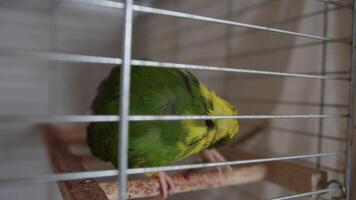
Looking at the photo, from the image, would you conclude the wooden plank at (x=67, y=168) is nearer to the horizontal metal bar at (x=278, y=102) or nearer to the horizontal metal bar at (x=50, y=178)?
the horizontal metal bar at (x=50, y=178)

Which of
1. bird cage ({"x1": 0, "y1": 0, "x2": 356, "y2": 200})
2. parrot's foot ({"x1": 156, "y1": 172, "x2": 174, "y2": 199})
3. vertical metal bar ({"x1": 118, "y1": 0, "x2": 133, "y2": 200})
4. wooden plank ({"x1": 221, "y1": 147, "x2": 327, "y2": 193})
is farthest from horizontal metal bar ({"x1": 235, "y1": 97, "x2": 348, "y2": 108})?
vertical metal bar ({"x1": 118, "y1": 0, "x2": 133, "y2": 200})

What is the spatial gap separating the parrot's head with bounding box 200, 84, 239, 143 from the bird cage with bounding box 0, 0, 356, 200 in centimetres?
6

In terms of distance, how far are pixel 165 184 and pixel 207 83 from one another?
0.46 metres

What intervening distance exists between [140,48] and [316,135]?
0.81m

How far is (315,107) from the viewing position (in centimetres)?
59

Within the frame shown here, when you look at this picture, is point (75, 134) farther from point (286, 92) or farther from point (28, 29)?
point (286, 92)

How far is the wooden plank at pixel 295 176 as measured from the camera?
1.76 ft

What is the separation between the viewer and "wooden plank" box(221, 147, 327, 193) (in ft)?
1.76

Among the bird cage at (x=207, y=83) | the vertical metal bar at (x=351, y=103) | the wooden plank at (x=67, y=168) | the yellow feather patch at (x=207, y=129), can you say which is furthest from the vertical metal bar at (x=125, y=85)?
the vertical metal bar at (x=351, y=103)

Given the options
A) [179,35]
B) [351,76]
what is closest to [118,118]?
[351,76]

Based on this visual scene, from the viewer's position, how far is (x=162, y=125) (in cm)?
47

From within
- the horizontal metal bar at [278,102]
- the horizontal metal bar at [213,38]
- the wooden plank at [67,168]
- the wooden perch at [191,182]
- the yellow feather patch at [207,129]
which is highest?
the horizontal metal bar at [213,38]

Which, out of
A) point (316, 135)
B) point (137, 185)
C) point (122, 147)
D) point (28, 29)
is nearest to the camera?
point (122, 147)

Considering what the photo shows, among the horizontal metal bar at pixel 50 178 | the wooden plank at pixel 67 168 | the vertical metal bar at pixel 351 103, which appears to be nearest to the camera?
the horizontal metal bar at pixel 50 178
